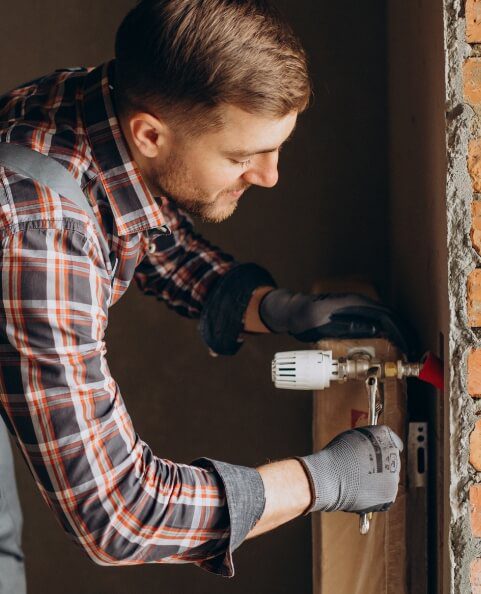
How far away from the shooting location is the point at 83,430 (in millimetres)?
945

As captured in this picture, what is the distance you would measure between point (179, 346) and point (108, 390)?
946 mm

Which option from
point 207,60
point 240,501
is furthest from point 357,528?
point 207,60

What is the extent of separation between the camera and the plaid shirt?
3.06 ft

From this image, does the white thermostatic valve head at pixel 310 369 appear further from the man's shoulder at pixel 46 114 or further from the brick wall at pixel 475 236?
the man's shoulder at pixel 46 114

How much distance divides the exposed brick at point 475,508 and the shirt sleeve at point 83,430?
0.89ft

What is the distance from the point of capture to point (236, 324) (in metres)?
1.48

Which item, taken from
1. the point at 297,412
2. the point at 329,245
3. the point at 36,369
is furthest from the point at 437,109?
the point at 297,412

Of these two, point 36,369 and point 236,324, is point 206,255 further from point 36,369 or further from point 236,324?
point 36,369

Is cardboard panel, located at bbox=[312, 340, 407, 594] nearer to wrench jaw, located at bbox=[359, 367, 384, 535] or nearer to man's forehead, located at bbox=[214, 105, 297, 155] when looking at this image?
wrench jaw, located at bbox=[359, 367, 384, 535]

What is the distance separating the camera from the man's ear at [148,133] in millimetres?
1047

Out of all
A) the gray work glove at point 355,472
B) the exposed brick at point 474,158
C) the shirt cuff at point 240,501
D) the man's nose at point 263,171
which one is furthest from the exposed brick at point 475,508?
the man's nose at point 263,171

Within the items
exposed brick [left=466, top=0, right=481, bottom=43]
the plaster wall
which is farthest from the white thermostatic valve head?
exposed brick [left=466, top=0, right=481, bottom=43]

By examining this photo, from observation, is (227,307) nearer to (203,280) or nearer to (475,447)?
(203,280)

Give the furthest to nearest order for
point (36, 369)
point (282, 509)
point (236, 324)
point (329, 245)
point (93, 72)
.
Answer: point (329, 245), point (236, 324), point (93, 72), point (282, 509), point (36, 369)
